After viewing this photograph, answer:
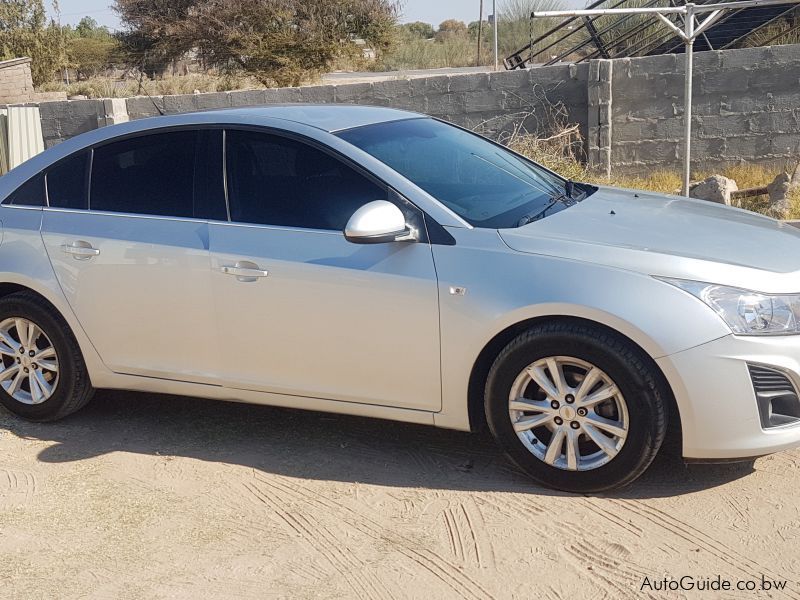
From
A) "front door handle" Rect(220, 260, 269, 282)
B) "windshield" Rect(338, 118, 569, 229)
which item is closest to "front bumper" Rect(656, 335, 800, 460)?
"windshield" Rect(338, 118, 569, 229)

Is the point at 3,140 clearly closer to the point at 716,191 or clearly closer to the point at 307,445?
the point at 716,191

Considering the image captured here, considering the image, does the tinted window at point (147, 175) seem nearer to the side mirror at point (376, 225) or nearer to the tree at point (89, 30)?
the side mirror at point (376, 225)

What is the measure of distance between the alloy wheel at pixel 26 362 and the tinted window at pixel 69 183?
2.21 ft

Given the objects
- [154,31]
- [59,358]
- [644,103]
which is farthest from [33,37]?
[59,358]

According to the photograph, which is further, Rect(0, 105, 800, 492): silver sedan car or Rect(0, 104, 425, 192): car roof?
Rect(0, 104, 425, 192): car roof

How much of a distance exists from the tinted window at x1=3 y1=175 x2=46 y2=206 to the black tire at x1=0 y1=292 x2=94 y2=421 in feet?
1.63

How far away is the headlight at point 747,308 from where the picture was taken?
12.6ft

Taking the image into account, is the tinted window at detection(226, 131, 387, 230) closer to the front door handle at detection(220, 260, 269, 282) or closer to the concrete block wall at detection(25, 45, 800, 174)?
the front door handle at detection(220, 260, 269, 282)

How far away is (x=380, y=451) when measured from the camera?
15.8ft

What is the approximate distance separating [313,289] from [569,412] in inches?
50.3

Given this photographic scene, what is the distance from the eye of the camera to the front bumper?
383 centimetres

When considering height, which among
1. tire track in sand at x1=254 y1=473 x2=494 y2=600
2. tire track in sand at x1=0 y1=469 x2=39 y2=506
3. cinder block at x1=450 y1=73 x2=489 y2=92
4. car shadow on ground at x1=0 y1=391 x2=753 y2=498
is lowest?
tire track in sand at x1=0 y1=469 x2=39 y2=506

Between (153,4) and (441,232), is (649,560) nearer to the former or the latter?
(441,232)

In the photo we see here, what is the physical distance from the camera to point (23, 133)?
44.1ft
